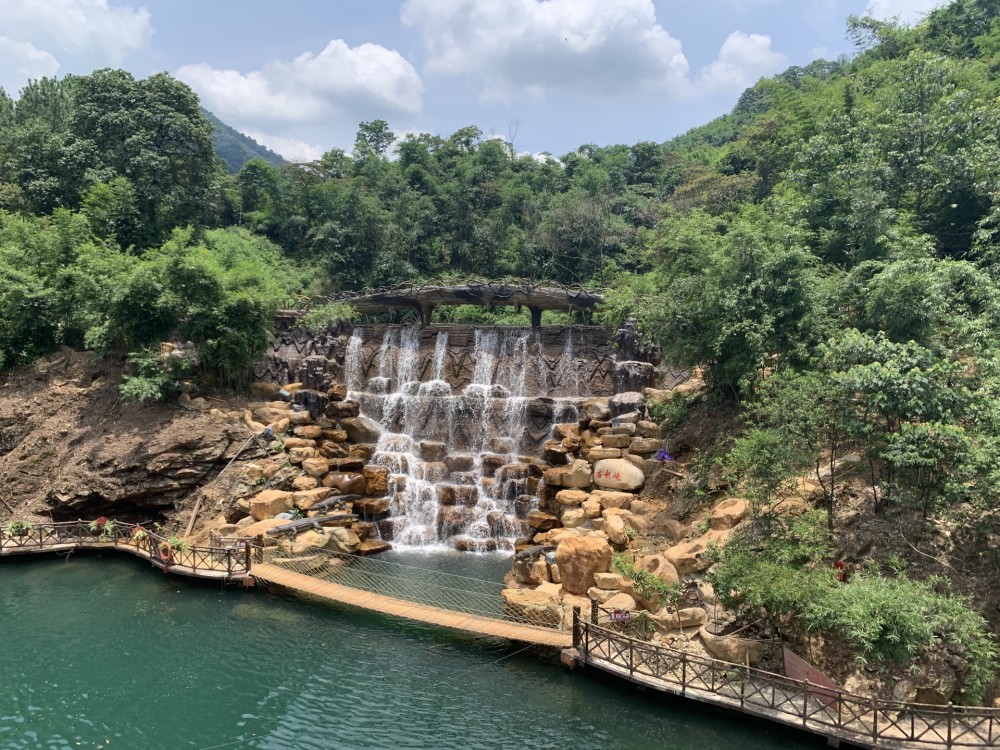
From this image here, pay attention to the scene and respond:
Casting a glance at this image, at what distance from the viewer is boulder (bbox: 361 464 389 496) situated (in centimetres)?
2088

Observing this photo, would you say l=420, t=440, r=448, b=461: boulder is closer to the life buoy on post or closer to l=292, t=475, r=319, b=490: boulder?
l=292, t=475, r=319, b=490: boulder

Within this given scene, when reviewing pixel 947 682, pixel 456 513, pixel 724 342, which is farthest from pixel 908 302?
pixel 456 513

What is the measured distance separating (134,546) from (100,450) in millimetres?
4072

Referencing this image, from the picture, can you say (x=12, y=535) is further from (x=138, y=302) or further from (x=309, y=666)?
(x=309, y=666)

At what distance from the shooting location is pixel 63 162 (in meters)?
32.5

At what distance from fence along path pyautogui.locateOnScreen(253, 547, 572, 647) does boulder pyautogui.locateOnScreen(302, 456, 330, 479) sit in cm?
369

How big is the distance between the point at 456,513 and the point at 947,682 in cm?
1339

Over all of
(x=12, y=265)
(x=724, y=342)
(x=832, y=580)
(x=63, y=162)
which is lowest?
(x=832, y=580)

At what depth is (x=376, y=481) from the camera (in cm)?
2100

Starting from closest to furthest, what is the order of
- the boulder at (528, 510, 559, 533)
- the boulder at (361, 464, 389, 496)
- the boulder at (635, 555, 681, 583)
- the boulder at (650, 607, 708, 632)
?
1. the boulder at (650, 607, 708, 632)
2. the boulder at (635, 555, 681, 583)
3. the boulder at (528, 510, 559, 533)
4. the boulder at (361, 464, 389, 496)

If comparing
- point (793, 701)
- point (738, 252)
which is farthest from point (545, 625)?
point (738, 252)

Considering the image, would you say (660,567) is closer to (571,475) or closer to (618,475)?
(618,475)

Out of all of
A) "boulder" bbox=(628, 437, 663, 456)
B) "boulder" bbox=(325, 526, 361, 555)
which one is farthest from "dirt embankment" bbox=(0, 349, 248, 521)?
"boulder" bbox=(628, 437, 663, 456)

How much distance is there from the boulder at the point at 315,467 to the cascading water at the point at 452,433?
2103 millimetres
